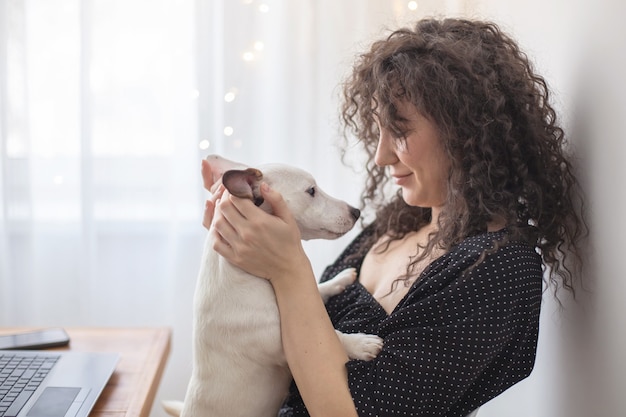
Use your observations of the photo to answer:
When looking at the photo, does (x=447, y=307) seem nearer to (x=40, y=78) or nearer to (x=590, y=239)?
(x=590, y=239)

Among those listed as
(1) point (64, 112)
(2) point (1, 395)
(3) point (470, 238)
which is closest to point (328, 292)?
(3) point (470, 238)

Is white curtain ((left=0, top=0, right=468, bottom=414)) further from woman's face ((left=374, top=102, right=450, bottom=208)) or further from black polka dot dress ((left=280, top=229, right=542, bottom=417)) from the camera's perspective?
black polka dot dress ((left=280, top=229, right=542, bottom=417))

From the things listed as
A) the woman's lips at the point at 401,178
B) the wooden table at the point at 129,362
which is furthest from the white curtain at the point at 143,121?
the woman's lips at the point at 401,178

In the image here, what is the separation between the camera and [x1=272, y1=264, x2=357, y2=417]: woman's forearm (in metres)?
1.27

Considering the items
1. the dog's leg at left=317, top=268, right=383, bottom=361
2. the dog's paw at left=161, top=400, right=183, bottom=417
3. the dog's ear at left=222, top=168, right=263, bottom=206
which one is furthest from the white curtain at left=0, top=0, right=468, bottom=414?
the dog's leg at left=317, top=268, right=383, bottom=361

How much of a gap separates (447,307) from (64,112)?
163 centimetres

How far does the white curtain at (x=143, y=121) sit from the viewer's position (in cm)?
235

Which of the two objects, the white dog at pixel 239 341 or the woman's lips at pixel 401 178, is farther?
the woman's lips at pixel 401 178

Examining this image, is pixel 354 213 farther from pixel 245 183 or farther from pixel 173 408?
pixel 173 408

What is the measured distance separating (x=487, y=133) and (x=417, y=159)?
149 mm

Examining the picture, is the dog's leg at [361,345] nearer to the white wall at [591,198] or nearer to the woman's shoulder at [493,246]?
the woman's shoulder at [493,246]

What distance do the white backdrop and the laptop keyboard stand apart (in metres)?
0.91

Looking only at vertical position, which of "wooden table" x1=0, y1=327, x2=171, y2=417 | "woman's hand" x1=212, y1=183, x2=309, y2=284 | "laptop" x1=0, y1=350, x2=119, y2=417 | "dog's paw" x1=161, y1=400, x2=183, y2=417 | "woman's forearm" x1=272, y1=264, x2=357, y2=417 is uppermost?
"woman's hand" x1=212, y1=183, x2=309, y2=284

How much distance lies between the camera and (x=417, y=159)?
1430 millimetres
